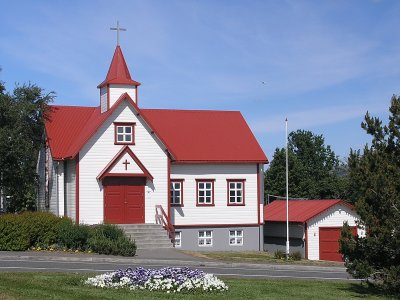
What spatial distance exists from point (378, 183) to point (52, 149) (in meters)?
22.2

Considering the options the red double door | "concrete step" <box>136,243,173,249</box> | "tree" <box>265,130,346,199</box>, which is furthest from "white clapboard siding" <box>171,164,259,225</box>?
"tree" <box>265,130,346,199</box>

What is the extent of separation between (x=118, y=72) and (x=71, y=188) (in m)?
6.62

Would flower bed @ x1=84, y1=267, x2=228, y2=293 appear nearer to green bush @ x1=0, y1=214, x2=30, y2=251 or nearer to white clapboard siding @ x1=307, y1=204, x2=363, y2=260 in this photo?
green bush @ x1=0, y1=214, x2=30, y2=251

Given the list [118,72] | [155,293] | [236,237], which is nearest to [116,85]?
[118,72]

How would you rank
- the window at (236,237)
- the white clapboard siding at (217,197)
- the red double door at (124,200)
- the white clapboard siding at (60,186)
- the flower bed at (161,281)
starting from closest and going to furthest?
the flower bed at (161,281)
the red double door at (124,200)
the white clapboard siding at (60,186)
the white clapboard siding at (217,197)
the window at (236,237)

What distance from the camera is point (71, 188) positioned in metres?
36.9

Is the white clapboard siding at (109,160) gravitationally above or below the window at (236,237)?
above

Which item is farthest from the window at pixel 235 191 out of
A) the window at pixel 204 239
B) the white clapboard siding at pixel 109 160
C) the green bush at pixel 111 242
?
the green bush at pixel 111 242

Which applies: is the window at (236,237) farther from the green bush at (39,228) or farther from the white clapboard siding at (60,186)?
the green bush at (39,228)

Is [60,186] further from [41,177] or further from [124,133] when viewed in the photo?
[41,177]

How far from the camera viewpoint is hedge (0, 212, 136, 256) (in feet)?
98.4

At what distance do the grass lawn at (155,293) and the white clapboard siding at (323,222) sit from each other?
18.6m

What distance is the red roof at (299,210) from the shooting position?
4109cm

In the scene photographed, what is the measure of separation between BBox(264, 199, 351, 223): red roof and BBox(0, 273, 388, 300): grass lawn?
62.2ft
